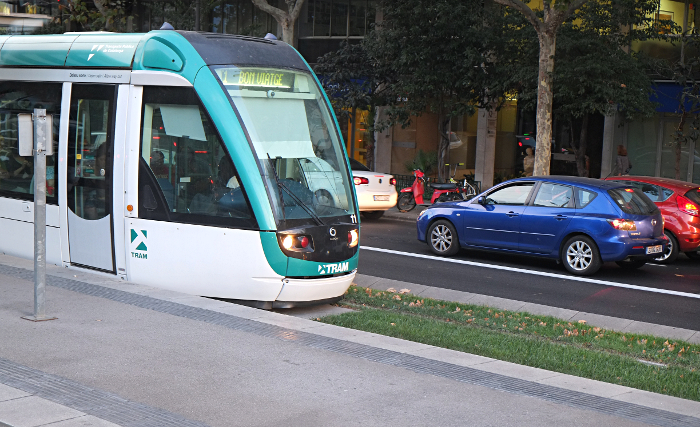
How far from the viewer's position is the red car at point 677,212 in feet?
48.6

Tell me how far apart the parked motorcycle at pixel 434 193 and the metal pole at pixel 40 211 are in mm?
14735

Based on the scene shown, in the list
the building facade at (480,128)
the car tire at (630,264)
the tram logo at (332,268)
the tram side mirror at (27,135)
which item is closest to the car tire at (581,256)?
the car tire at (630,264)

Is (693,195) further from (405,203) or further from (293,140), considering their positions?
(293,140)

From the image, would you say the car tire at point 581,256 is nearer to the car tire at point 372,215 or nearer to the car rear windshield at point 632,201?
the car rear windshield at point 632,201

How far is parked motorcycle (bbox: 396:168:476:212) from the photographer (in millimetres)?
21766

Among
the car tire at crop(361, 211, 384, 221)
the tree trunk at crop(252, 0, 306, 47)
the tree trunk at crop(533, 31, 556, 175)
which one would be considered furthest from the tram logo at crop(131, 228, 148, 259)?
the tree trunk at crop(252, 0, 306, 47)

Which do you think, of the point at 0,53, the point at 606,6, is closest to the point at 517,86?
the point at 606,6

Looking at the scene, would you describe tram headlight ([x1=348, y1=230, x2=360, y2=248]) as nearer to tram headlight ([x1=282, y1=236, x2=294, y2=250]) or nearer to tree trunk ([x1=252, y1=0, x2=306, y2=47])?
tram headlight ([x1=282, y1=236, x2=294, y2=250])

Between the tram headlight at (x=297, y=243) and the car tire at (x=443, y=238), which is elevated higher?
the tram headlight at (x=297, y=243)

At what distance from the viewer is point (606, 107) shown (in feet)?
68.7

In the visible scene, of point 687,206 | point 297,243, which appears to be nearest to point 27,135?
point 297,243

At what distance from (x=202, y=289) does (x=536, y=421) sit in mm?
4783

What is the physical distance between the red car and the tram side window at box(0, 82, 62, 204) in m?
10.3

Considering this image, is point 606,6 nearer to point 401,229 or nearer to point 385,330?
point 401,229
